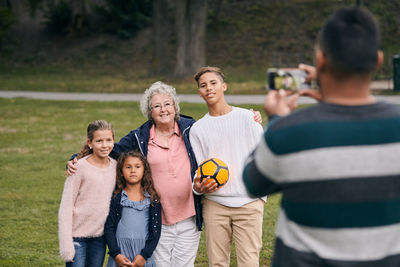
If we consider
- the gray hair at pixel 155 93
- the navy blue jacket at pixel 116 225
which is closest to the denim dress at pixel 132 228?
the navy blue jacket at pixel 116 225

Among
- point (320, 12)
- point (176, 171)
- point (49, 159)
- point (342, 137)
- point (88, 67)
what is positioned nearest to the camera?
point (342, 137)

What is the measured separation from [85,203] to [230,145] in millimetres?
1201

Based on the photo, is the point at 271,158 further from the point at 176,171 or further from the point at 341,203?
the point at 176,171

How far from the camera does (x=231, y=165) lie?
4.58 meters

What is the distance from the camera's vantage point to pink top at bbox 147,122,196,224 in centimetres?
459

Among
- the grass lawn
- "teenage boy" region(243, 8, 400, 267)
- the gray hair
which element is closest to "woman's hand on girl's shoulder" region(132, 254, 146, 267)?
the gray hair

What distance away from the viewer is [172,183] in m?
4.59

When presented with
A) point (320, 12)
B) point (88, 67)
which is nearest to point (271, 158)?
point (88, 67)

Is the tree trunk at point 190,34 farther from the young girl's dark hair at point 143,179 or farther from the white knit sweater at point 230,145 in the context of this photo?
the young girl's dark hair at point 143,179

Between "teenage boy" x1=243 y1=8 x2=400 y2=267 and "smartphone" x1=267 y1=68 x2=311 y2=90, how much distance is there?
204 mm

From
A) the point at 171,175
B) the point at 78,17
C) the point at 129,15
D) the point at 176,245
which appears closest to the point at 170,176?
the point at 171,175

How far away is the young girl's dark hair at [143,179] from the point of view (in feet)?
14.8

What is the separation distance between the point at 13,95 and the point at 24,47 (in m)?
17.9

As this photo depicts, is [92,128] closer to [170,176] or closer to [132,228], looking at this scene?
[170,176]
